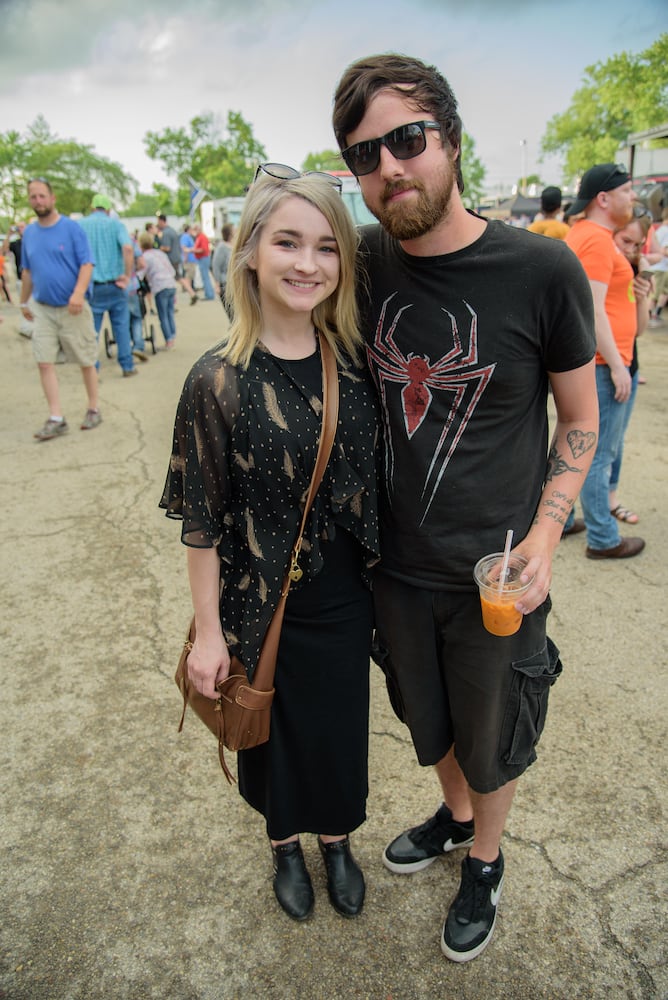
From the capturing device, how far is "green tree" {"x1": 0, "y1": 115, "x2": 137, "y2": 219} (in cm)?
4409

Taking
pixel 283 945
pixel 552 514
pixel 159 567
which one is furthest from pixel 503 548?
pixel 159 567

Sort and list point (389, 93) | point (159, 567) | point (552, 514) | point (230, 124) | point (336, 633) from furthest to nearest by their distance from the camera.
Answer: point (230, 124) → point (159, 567) → point (336, 633) → point (552, 514) → point (389, 93)

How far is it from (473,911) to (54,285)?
544 cm

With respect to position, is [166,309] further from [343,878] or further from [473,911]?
[473,911]

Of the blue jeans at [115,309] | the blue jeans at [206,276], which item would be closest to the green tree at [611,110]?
the blue jeans at [206,276]

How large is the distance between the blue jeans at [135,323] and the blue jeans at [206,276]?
7.91 m

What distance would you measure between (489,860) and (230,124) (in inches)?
2684

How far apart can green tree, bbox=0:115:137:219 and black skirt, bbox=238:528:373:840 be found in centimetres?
4420

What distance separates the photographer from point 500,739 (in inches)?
66.9

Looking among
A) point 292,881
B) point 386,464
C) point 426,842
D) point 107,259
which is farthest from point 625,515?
point 107,259

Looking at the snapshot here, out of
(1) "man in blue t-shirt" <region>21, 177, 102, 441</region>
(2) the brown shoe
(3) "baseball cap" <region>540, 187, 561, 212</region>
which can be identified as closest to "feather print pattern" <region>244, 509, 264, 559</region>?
(2) the brown shoe

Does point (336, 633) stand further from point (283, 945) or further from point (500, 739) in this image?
point (283, 945)

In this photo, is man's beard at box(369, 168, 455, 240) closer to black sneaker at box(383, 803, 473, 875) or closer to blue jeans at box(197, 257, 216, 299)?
black sneaker at box(383, 803, 473, 875)

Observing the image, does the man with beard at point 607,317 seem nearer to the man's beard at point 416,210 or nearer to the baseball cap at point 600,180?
the baseball cap at point 600,180
